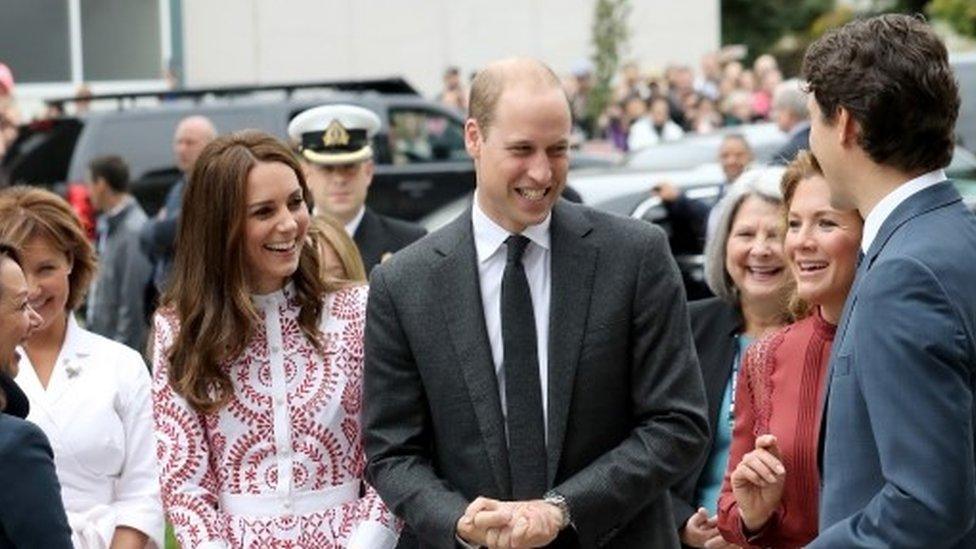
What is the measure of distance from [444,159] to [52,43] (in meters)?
10.7

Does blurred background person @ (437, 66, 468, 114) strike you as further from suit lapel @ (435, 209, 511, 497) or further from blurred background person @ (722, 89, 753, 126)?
suit lapel @ (435, 209, 511, 497)

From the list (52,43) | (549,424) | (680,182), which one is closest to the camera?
(549,424)

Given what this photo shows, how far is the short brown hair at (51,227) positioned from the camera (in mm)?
5770

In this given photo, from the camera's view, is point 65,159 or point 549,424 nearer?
point 549,424

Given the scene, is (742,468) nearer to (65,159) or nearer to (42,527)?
(42,527)

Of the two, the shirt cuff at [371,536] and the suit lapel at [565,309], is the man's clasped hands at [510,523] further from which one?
the shirt cuff at [371,536]

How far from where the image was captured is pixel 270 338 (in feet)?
17.2

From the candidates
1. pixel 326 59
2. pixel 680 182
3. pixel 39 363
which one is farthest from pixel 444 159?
pixel 39 363

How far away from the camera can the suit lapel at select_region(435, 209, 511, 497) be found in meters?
4.82

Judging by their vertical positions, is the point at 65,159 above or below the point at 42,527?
below

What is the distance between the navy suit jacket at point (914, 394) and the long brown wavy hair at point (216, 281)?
6.43 ft

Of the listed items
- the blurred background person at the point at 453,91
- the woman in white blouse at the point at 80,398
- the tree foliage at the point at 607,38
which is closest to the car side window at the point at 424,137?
the blurred background person at the point at 453,91

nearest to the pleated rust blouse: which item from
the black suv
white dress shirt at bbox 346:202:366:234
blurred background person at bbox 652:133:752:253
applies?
white dress shirt at bbox 346:202:366:234

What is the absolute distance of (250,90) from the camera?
61.9 feet
